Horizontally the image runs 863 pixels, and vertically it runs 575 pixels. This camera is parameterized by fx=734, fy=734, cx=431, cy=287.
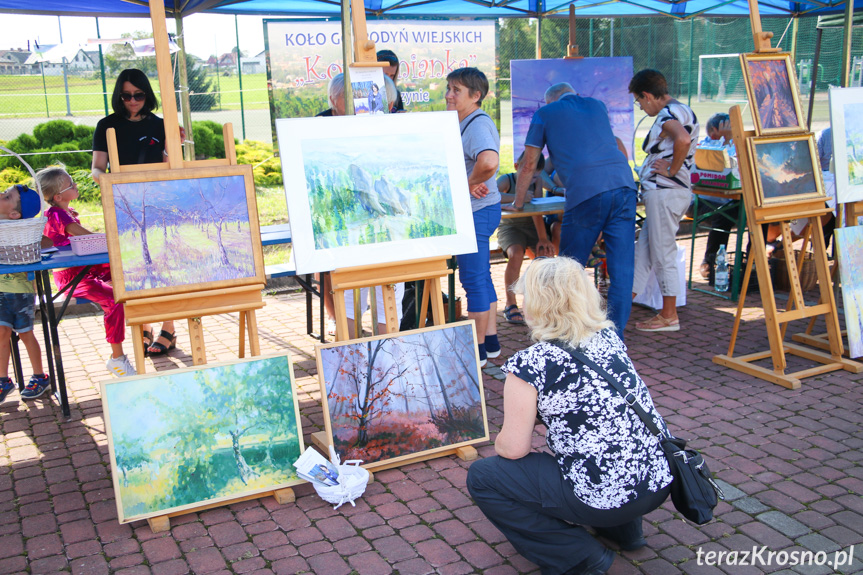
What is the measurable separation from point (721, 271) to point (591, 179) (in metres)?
2.48

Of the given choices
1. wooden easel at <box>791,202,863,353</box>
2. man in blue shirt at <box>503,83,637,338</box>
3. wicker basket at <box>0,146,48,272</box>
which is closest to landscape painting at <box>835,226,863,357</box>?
wooden easel at <box>791,202,863,353</box>

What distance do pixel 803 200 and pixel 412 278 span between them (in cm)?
256

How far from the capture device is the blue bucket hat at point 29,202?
157 inches

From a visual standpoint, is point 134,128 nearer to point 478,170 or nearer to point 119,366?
point 119,366

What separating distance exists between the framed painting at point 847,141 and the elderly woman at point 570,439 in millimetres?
2913

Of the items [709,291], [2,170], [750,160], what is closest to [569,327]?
[750,160]

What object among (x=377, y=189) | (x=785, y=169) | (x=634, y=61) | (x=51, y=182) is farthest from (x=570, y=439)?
(x=634, y=61)

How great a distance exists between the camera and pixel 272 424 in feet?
10.5

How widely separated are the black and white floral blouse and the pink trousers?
2993 mm

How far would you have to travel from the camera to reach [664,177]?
5320mm

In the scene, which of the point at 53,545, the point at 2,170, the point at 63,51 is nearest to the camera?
the point at 53,545

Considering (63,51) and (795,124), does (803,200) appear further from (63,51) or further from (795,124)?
(63,51)

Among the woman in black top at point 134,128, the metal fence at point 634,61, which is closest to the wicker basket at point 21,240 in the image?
the woman in black top at point 134,128

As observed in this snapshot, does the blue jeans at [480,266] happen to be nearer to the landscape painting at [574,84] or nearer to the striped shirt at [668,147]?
the striped shirt at [668,147]
